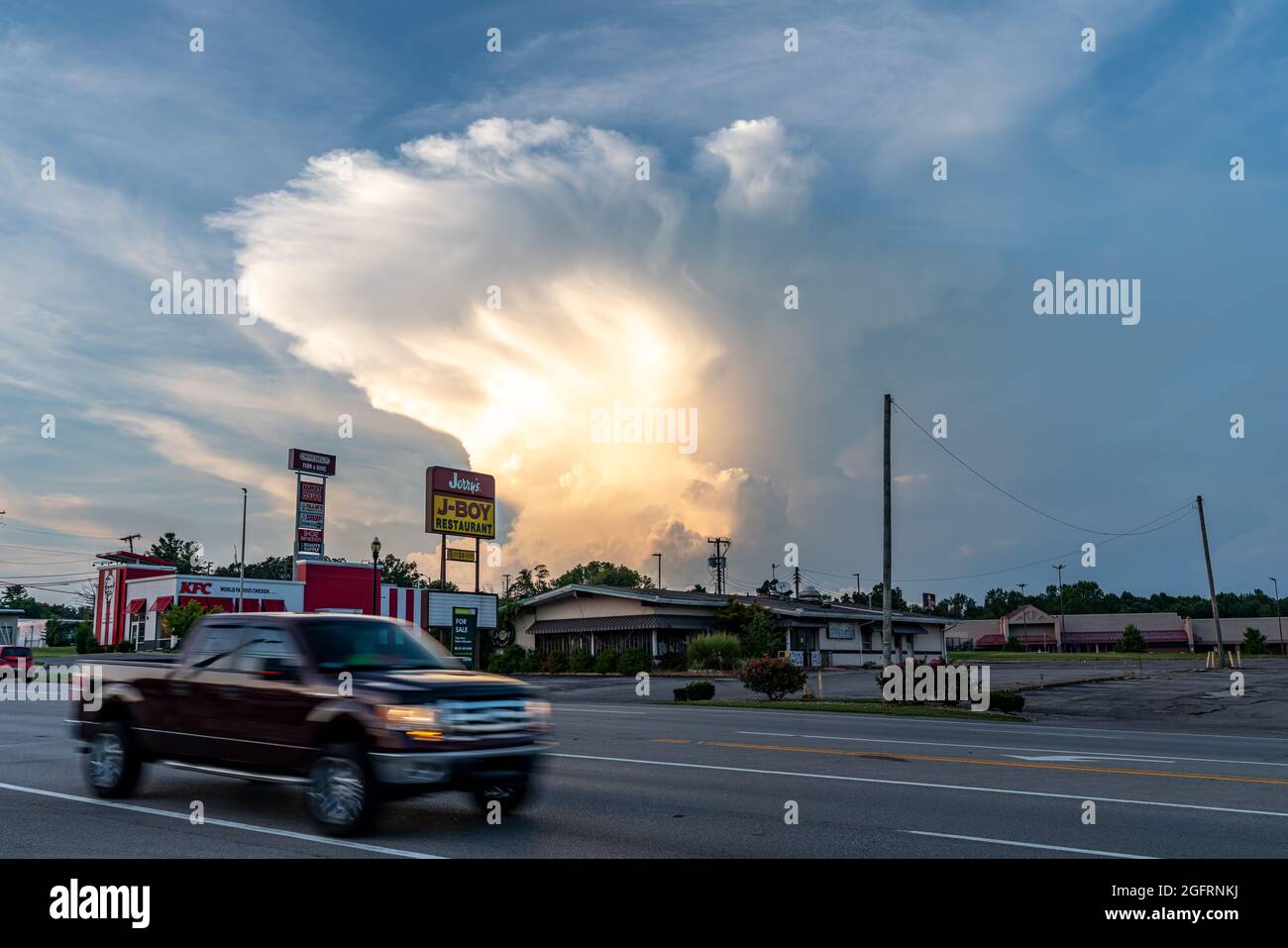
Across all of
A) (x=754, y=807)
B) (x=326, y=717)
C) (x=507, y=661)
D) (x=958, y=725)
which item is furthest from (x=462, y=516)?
(x=326, y=717)

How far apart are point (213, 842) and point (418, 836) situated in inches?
66.0

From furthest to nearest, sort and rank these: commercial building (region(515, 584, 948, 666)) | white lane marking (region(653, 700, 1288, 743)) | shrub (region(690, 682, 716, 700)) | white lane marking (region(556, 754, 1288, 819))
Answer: commercial building (region(515, 584, 948, 666)), shrub (region(690, 682, 716, 700)), white lane marking (region(653, 700, 1288, 743)), white lane marking (region(556, 754, 1288, 819))

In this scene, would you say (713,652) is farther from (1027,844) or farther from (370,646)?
(1027,844)

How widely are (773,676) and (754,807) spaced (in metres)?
22.5

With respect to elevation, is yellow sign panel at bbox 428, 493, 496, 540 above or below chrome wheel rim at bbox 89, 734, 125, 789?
above

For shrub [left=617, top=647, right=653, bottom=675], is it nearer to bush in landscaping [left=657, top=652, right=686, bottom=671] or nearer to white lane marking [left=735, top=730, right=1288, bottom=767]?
bush in landscaping [left=657, top=652, right=686, bottom=671]

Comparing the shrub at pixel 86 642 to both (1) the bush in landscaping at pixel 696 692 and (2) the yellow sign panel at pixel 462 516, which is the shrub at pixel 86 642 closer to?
(2) the yellow sign panel at pixel 462 516

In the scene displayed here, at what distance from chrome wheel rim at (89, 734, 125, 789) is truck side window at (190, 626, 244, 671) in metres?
1.56

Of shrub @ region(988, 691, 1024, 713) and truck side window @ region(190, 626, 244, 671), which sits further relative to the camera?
shrub @ region(988, 691, 1024, 713)

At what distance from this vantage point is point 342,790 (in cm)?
900

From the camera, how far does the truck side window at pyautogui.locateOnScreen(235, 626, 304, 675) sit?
977 cm

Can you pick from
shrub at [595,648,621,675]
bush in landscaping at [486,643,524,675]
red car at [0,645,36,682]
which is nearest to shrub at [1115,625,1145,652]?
shrub at [595,648,621,675]
